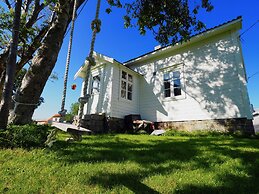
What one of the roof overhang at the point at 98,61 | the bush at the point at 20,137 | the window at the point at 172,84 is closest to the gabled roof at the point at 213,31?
the window at the point at 172,84

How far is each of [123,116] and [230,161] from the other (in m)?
7.02

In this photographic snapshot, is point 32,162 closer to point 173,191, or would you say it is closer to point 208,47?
point 173,191

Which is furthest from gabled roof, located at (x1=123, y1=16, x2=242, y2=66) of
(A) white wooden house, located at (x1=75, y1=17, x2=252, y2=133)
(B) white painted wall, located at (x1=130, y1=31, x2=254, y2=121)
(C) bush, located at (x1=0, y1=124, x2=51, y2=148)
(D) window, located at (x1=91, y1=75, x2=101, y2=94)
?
(C) bush, located at (x1=0, y1=124, x2=51, y2=148)

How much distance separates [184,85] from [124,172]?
7.50m

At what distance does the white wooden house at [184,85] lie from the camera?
750 centimetres

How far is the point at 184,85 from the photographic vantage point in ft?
29.4

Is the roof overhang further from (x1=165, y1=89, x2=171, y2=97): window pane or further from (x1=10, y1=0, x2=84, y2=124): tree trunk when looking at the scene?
(x1=10, y1=0, x2=84, y2=124): tree trunk

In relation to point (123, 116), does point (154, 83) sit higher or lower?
higher

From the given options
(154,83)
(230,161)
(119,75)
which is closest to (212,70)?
(154,83)

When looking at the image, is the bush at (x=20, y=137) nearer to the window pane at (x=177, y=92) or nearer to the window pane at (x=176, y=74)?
the window pane at (x=177, y=92)

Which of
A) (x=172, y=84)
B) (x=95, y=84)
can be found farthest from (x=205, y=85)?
(x=95, y=84)

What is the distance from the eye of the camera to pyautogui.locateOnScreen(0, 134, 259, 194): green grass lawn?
1.93 m

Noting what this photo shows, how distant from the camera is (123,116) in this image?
955 centimetres

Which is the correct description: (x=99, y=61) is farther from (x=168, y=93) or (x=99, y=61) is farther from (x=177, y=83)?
(x=177, y=83)
